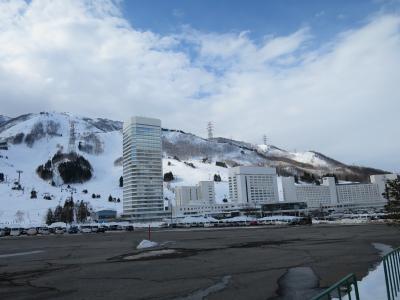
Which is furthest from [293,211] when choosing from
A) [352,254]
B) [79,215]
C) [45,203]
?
[352,254]

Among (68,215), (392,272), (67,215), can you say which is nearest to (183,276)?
(392,272)

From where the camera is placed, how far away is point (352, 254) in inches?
754

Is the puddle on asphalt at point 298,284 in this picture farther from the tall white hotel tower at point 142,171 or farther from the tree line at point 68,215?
the tall white hotel tower at point 142,171

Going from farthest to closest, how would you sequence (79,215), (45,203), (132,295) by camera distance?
(45,203) < (79,215) < (132,295)

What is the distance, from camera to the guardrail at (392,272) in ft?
26.0

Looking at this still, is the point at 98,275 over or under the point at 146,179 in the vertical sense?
under

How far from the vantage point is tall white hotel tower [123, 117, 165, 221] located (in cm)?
17588

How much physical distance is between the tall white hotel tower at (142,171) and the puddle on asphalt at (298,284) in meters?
161

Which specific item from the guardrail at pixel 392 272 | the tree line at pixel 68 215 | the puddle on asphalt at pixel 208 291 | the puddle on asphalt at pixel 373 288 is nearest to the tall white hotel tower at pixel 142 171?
the tree line at pixel 68 215

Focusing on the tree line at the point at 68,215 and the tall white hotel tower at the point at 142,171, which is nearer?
the tree line at the point at 68,215

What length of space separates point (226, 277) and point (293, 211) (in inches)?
6567

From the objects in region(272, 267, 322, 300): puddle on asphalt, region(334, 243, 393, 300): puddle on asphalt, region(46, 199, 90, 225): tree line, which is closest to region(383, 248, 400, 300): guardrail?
region(334, 243, 393, 300): puddle on asphalt

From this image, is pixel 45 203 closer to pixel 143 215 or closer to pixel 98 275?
pixel 143 215

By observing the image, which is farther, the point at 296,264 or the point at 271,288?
the point at 296,264
